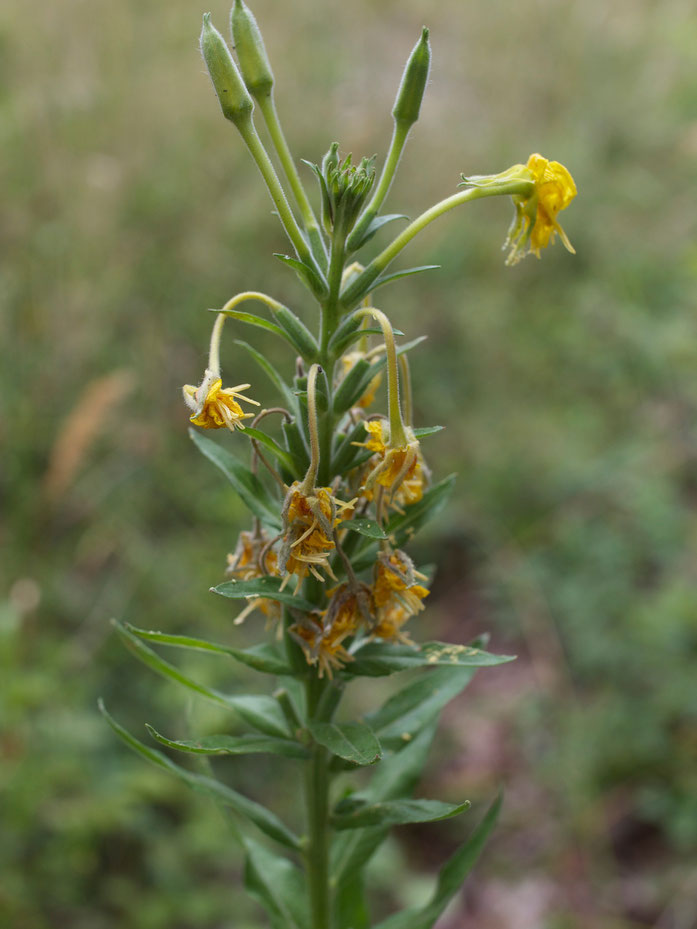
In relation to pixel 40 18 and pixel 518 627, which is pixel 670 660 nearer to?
pixel 518 627

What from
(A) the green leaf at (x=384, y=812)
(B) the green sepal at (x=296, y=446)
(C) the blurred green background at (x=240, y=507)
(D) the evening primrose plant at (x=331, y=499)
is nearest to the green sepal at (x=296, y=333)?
(D) the evening primrose plant at (x=331, y=499)

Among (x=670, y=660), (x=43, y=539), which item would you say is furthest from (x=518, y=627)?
(x=43, y=539)

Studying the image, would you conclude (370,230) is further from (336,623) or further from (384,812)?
(384,812)

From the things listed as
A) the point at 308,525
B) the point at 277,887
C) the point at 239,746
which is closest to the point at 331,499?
the point at 308,525

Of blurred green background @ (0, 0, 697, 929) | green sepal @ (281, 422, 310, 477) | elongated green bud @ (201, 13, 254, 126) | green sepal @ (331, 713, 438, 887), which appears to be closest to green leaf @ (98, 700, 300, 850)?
green sepal @ (331, 713, 438, 887)

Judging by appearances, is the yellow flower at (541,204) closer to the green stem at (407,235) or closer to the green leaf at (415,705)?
the green stem at (407,235)

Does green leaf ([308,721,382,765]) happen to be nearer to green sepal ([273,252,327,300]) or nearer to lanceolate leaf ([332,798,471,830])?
lanceolate leaf ([332,798,471,830])
